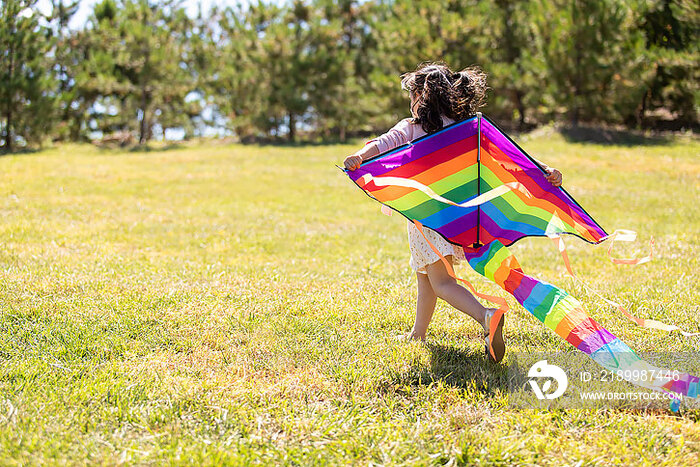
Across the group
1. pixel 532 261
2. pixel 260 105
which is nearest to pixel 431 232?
pixel 532 261

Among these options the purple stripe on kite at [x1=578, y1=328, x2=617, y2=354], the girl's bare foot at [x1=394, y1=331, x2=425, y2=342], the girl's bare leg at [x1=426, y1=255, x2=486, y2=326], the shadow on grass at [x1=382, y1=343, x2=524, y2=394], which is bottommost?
the shadow on grass at [x1=382, y1=343, x2=524, y2=394]

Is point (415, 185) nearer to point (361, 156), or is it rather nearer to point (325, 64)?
point (361, 156)

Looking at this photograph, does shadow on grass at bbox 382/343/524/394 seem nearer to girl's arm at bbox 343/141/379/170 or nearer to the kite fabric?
the kite fabric

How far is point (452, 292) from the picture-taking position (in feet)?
11.6

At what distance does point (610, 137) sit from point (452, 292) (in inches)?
578

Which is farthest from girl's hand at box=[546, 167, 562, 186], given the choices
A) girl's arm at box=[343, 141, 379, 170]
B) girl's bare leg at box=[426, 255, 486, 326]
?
girl's arm at box=[343, 141, 379, 170]

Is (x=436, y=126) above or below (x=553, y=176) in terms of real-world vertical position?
above

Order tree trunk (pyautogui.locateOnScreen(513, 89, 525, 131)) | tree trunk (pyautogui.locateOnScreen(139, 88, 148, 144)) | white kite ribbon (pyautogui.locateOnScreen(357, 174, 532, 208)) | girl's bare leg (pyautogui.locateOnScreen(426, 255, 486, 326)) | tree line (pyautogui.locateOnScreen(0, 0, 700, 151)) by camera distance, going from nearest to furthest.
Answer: girl's bare leg (pyautogui.locateOnScreen(426, 255, 486, 326)) < white kite ribbon (pyautogui.locateOnScreen(357, 174, 532, 208)) < tree line (pyautogui.locateOnScreen(0, 0, 700, 151)) < tree trunk (pyautogui.locateOnScreen(513, 89, 525, 131)) < tree trunk (pyautogui.locateOnScreen(139, 88, 148, 144))

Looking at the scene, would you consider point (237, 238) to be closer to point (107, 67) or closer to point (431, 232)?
point (431, 232)

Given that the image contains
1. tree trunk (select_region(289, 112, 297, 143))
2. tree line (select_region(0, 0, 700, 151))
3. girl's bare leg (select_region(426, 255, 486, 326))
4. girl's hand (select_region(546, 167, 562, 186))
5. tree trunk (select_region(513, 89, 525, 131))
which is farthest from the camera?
tree trunk (select_region(289, 112, 297, 143))

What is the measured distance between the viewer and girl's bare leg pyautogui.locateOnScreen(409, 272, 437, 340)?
12.4 ft

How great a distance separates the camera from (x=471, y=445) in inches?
105

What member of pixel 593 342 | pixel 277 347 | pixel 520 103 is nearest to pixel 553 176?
pixel 593 342

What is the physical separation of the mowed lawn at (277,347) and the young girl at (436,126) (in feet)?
1.44
